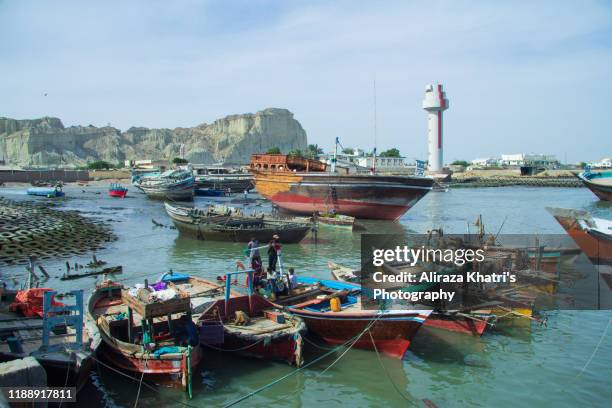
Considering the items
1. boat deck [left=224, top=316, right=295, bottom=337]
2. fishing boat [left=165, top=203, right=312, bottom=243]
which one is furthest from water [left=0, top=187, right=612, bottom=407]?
fishing boat [left=165, top=203, right=312, bottom=243]

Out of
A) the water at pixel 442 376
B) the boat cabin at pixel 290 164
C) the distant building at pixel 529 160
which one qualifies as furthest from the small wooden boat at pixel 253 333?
the distant building at pixel 529 160

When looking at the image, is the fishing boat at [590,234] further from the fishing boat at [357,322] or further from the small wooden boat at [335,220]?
the small wooden boat at [335,220]

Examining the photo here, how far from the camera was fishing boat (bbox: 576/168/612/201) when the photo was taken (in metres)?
55.7

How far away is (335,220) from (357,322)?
2045 centimetres

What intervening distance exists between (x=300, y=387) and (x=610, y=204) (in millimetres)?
56054

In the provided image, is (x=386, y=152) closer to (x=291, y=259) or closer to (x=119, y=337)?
(x=291, y=259)

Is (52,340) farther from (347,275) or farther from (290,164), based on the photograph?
(290,164)

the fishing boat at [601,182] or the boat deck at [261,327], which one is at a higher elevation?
the fishing boat at [601,182]

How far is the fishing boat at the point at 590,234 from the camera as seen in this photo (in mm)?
17250

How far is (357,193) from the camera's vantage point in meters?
35.4

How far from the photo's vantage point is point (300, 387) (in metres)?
10.2

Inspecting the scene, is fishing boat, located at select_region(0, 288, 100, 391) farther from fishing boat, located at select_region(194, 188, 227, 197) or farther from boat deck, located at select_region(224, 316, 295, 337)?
fishing boat, located at select_region(194, 188, 227, 197)

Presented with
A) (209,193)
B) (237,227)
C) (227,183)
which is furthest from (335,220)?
(227,183)

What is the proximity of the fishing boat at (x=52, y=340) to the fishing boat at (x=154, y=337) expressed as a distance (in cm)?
46
